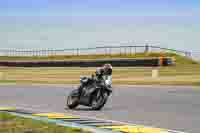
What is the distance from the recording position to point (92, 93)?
655 inches

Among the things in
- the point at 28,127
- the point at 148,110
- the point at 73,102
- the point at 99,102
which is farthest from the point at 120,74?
the point at 28,127

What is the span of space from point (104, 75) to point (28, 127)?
4.96m

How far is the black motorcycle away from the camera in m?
16.5

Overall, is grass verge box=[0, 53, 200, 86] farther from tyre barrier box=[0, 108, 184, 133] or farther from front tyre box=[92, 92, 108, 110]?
tyre barrier box=[0, 108, 184, 133]

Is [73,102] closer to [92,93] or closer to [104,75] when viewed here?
[92,93]

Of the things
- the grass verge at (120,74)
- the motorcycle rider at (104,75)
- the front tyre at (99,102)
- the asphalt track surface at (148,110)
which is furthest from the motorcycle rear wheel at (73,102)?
the grass verge at (120,74)

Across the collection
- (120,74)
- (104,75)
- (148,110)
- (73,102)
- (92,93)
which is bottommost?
(120,74)

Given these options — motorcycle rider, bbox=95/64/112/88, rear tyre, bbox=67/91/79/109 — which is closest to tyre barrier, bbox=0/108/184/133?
motorcycle rider, bbox=95/64/112/88

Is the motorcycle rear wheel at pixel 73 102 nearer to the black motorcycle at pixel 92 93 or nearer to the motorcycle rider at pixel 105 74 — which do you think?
the black motorcycle at pixel 92 93

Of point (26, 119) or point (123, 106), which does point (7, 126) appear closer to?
point (26, 119)

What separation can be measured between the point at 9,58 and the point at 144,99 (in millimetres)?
66847

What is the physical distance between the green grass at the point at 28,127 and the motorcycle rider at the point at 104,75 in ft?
11.6

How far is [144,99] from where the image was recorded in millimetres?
20750

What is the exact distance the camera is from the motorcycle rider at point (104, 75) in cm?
1606
